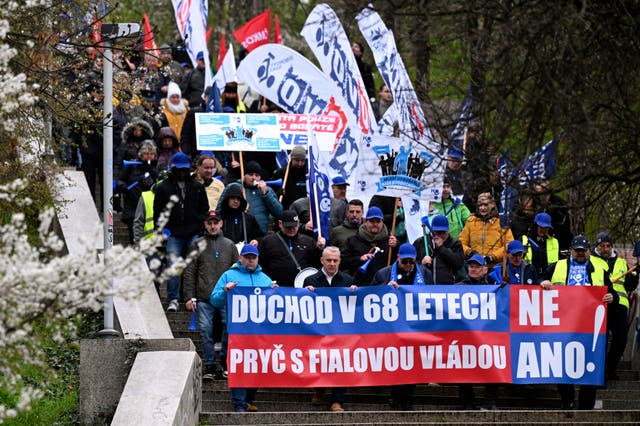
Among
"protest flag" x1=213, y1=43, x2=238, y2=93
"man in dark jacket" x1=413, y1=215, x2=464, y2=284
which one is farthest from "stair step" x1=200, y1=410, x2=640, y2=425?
"protest flag" x1=213, y1=43, x2=238, y2=93

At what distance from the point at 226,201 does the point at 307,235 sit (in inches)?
46.8

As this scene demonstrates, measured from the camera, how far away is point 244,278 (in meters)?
15.8

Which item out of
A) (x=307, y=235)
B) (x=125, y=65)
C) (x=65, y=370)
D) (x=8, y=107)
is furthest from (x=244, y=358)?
(x=125, y=65)

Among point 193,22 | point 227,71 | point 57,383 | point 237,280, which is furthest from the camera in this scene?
point 193,22

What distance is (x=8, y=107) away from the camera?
9484mm

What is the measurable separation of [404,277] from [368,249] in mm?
1200

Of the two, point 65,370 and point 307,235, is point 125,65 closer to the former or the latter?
point 307,235

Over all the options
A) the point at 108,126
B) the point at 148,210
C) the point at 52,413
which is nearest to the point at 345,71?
the point at 148,210

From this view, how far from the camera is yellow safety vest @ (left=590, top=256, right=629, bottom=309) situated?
17.0m

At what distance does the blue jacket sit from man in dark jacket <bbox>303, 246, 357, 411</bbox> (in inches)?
20.1

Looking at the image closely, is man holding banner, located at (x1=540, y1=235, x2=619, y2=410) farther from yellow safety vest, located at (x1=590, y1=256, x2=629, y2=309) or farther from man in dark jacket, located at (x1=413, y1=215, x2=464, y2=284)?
man in dark jacket, located at (x1=413, y1=215, x2=464, y2=284)

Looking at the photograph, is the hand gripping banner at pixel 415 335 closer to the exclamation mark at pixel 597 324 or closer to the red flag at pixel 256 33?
the exclamation mark at pixel 597 324

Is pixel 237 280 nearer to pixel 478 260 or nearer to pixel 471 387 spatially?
pixel 478 260

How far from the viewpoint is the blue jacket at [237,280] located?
1581 centimetres
